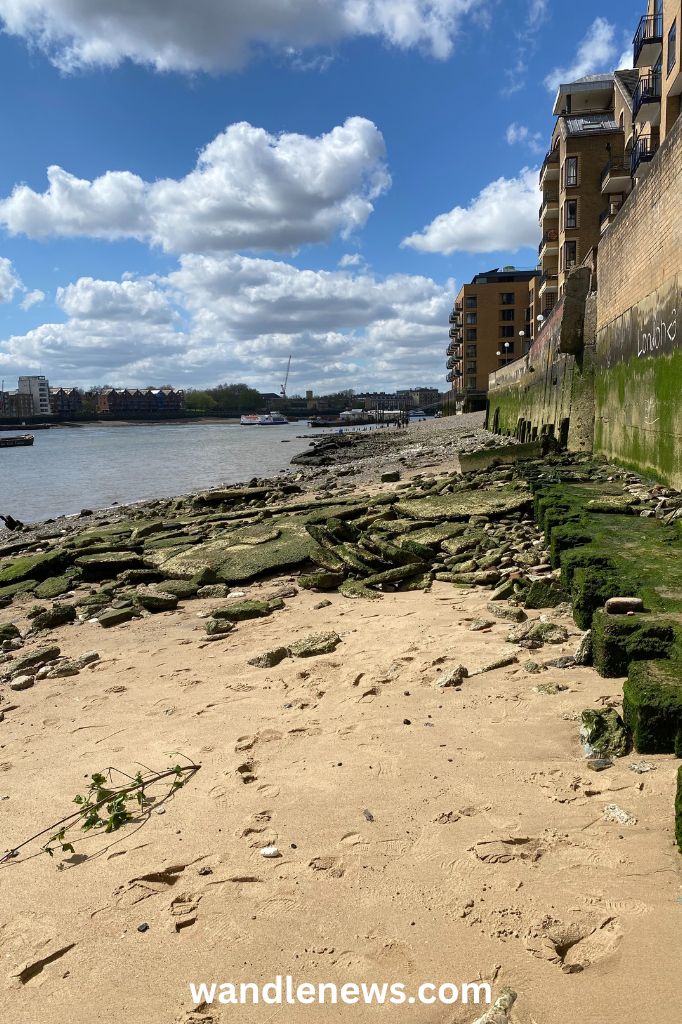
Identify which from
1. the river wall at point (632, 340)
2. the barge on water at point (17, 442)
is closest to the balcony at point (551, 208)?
the river wall at point (632, 340)

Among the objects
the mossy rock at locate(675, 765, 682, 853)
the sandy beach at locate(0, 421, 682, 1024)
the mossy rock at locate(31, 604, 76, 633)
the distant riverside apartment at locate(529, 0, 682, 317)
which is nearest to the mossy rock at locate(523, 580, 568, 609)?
the sandy beach at locate(0, 421, 682, 1024)

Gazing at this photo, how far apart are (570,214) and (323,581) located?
153ft

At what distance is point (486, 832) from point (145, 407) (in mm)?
189243

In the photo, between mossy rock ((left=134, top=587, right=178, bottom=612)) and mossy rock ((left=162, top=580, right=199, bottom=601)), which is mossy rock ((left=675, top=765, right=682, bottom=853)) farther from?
mossy rock ((left=162, top=580, right=199, bottom=601))

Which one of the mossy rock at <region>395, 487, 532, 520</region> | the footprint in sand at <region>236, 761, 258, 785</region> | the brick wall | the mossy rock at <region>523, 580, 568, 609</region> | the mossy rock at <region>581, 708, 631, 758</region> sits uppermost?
the brick wall

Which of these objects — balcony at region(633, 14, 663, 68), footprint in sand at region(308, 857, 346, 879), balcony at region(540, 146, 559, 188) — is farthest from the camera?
balcony at region(540, 146, 559, 188)

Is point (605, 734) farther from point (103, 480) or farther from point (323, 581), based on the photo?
point (103, 480)

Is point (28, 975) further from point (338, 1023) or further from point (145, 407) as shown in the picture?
point (145, 407)

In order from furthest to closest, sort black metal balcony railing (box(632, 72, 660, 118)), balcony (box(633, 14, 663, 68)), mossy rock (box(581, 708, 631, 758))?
A: 1. black metal balcony railing (box(632, 72, 660, 118))
2. balcony (box(633, 14, 663, 68))
3. mossy rock (box(581, 708, 631, 758))

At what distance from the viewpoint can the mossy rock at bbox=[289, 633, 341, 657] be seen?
520 cm

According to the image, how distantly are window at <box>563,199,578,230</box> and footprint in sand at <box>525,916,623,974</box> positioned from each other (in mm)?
50326

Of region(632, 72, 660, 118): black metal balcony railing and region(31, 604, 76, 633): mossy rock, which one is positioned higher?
region(632, 72, 660, 118): black metal balcony railing

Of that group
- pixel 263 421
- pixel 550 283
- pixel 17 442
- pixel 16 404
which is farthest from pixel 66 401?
pixel 550 283

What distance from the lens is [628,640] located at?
3.50 metres
